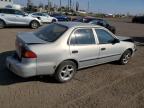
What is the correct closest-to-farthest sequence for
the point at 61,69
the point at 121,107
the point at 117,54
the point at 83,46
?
1. the point at 121,107
2. the point at 61,69
3. the point at 83,46
4. the point at 117,54

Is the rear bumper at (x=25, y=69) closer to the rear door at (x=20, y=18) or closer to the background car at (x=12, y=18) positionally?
the background car at (x=12, y=18)

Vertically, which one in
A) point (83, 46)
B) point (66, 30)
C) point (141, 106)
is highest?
point (66, 30)

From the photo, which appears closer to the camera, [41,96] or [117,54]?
[41,96]

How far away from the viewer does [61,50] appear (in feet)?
18.8

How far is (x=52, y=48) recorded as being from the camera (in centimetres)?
564

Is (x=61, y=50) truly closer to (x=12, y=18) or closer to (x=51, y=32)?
(x=51, y=32)

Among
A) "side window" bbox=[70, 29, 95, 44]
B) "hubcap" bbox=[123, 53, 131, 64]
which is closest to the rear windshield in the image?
"side window" bbox=[70, 29, 95, 44]

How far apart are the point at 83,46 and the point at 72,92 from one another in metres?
1.37

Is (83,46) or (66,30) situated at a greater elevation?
(66,30)

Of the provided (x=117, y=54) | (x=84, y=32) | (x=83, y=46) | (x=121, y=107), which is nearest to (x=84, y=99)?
(x=121, y=107)

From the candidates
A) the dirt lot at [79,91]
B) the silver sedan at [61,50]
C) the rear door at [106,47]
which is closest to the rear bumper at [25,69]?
the silver sedan at [61,50]

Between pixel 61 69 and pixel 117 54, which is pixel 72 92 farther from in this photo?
pixel 117 54

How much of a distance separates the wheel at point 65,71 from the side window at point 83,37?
1.92 ft

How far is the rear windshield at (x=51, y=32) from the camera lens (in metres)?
6.01
